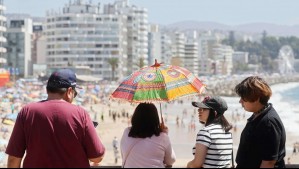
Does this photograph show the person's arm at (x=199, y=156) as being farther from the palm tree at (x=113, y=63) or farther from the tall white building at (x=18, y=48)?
the palm tree at (x=113, y=63)

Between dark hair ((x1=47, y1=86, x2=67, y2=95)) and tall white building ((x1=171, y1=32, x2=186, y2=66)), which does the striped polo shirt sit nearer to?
dark hair ((x1=47, y1=86, x2=67, y2=95))

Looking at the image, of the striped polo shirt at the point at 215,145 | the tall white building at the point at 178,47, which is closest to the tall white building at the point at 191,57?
the tall white building at the point at 178,47

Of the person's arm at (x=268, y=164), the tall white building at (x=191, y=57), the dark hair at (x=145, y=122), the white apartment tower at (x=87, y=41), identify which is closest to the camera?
the person's arm at (x=268, y=164)

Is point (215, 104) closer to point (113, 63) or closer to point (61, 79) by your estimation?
point (61, 79)

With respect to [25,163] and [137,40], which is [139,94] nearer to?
[25,163]

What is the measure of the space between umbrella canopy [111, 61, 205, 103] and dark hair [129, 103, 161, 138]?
0.52 metres

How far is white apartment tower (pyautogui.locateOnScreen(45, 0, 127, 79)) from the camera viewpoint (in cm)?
11156

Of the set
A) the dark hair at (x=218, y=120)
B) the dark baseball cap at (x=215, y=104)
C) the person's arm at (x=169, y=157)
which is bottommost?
the person's arm at (x=169, y=157)

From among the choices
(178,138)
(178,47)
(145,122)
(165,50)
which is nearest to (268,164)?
(145,122)

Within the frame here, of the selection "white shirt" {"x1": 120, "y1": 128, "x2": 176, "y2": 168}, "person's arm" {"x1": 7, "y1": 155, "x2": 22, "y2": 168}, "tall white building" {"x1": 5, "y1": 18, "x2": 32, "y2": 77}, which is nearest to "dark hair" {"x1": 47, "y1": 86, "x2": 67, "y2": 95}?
"person's arm" {"x1": 7, "y1": 155, "x2": 22, "y2": 168}

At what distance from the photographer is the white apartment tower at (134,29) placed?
123 meters

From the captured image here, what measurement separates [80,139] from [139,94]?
1.17 m

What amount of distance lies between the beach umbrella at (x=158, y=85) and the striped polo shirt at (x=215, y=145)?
67cm

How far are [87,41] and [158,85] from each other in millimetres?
107975
